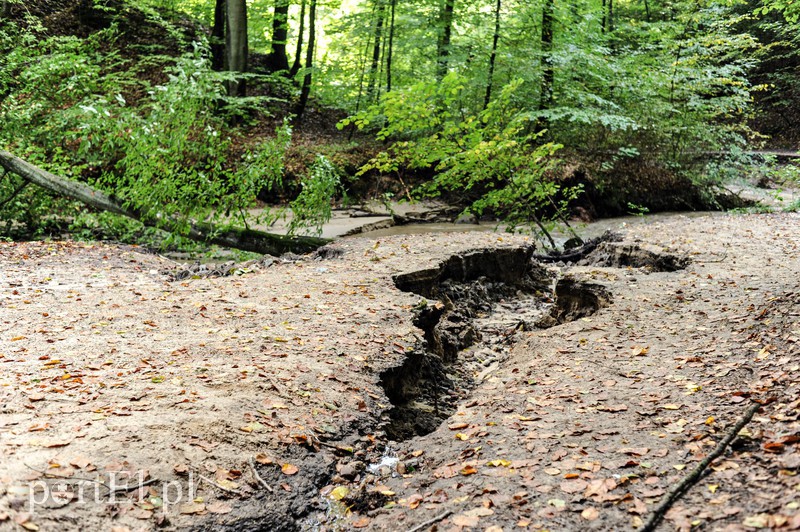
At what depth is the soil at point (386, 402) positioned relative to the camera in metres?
2.82

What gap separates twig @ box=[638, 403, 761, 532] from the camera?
2.58 meters

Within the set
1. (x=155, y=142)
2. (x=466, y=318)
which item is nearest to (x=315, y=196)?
(x=155, y=142)

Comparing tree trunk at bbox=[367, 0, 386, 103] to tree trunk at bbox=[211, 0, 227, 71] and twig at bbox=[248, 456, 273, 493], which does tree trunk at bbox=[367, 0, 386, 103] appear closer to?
tree trunk at bbox=[211, 0, 227, 71]

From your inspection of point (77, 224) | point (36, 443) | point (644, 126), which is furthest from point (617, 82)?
point (36, 443)

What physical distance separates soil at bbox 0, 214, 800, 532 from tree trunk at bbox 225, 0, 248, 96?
32.1ft

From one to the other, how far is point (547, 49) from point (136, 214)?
11.4 m

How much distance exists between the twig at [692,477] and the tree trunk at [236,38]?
14798 millimetres

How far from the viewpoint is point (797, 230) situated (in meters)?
10.2

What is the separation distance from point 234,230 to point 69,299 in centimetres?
378

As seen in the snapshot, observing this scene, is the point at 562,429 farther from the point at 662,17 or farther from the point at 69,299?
the point at 662,17

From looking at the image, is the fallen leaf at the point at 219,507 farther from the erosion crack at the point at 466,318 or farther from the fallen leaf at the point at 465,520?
the erosion crack at the point at 466,318

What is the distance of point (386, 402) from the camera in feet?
14.3

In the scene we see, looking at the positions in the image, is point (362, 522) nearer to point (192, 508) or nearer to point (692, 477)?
point (192, 508)

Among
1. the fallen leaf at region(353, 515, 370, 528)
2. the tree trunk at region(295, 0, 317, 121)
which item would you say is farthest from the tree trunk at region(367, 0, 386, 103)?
the fallen leaf at region(353, 515, 370, 528)
